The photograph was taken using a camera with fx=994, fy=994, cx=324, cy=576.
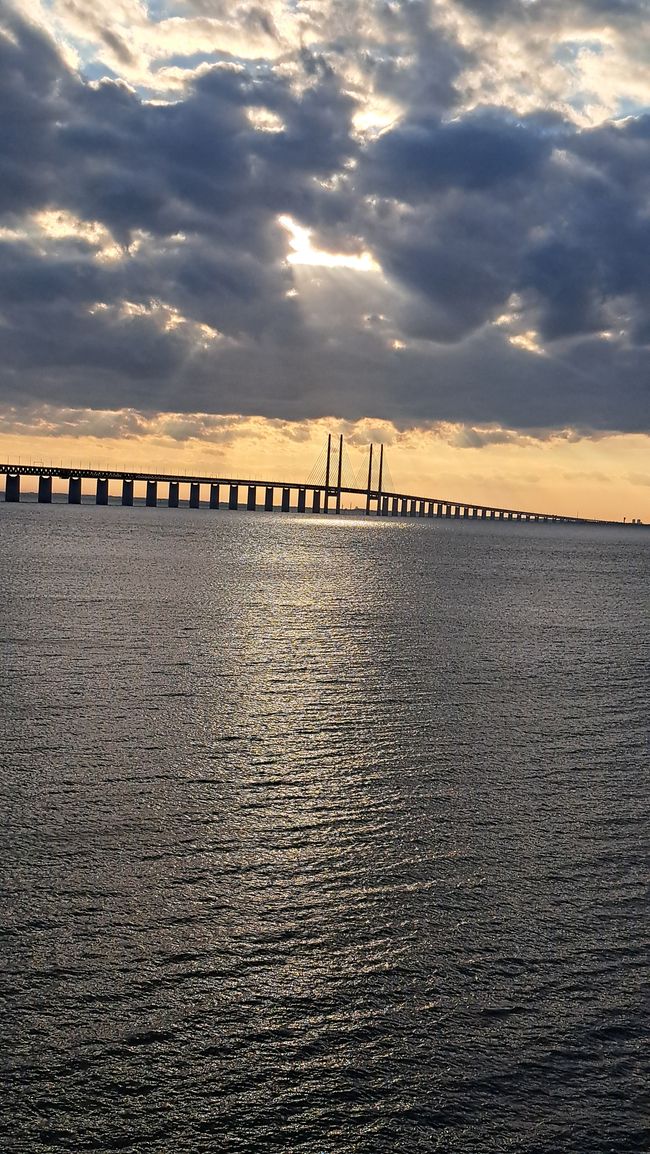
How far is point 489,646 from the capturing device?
34375 millimetres

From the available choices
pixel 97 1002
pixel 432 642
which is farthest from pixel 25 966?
pixel 432 642

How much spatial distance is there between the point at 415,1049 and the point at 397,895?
3137 mm

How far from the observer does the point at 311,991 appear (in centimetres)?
823

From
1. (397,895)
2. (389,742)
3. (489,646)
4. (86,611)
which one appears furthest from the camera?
(86,611)

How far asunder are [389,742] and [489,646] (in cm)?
1686

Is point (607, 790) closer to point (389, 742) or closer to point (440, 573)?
point (389, 742)

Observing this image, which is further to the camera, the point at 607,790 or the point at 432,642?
the point at 432,642

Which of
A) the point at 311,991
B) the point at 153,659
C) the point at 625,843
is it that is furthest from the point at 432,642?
the point at 311,991

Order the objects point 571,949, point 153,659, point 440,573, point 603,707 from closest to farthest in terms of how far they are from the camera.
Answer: point 571,949 → point 603,707 → point 153,659 → point 440,573

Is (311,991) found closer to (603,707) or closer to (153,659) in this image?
(603,707)

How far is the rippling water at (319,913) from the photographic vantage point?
666 centimetres

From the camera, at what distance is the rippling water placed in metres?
6.66

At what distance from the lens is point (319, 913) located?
9.91m

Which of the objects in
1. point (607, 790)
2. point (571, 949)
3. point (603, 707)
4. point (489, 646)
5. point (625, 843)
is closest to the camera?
point (571, 949)
